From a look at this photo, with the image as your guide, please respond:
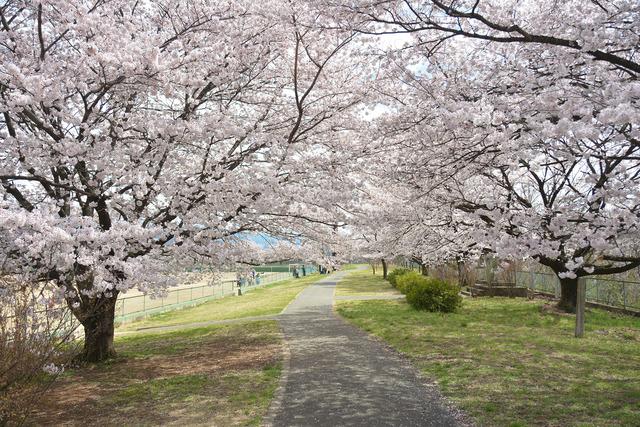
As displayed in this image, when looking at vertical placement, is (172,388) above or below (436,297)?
below

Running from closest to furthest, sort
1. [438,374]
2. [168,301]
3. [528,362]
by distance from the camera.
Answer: [438,374], [528,362], [168,301]

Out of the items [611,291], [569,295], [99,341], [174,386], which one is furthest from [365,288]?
[174,386]

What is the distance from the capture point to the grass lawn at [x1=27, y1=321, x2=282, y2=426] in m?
6.52

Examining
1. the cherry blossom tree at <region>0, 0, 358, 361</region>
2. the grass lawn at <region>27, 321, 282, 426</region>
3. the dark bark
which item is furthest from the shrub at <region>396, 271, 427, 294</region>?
the cherry blossom tree at <region>0, 0, 358, 361</region>

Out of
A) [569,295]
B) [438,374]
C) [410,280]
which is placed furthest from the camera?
[410,280]

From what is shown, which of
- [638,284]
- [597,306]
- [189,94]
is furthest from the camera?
[597,306]

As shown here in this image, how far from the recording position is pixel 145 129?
8477 mm

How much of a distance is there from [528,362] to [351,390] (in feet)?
12.6

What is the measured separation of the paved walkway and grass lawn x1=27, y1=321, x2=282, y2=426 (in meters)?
0.41

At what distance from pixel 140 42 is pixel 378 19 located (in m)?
3.64

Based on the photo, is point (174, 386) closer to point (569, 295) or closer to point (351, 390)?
point (351, 390)

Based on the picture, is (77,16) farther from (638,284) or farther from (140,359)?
(638,284)

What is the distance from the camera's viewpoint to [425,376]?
7.96m

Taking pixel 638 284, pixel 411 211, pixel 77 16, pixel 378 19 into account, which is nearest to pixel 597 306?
pixel 638 284
